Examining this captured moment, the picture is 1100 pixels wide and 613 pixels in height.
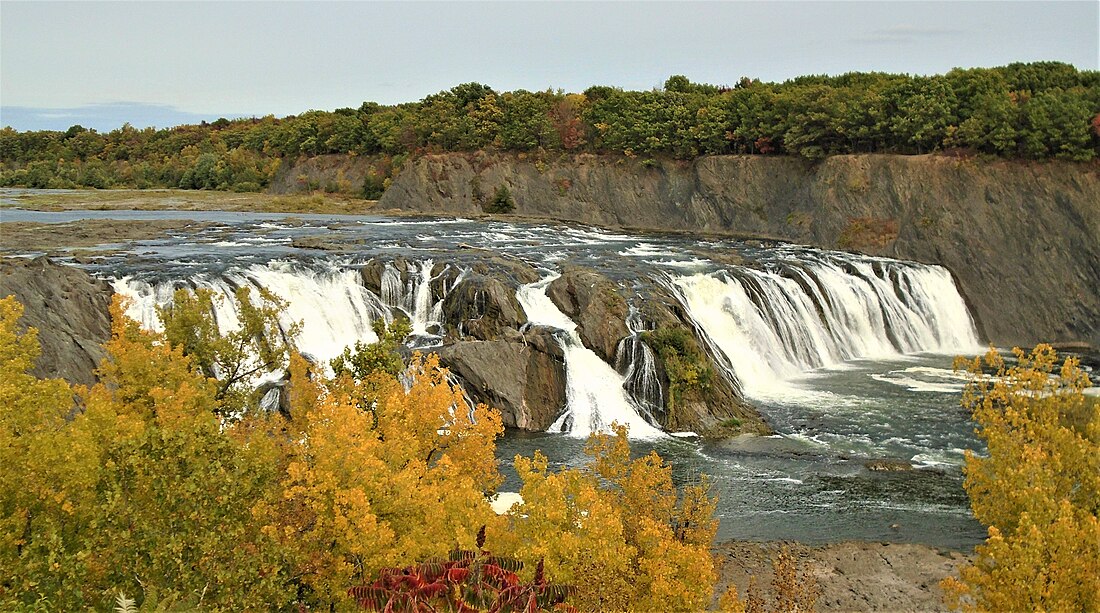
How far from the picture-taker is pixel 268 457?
53.5ft

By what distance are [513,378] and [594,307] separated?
17.9ft

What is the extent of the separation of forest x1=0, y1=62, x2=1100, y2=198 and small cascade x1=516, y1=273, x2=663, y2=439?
119 ft

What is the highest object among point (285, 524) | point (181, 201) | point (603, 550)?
point (181, 201)

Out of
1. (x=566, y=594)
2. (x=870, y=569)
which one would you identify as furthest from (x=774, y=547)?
(x=566, y=594)

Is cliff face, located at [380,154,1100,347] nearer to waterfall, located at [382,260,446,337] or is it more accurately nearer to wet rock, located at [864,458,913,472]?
wet rock, located at [864,458,913,472]

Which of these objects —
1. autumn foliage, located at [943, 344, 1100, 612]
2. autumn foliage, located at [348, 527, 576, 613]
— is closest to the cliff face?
autumn foliage, located at [943, 344, 1100, 612]

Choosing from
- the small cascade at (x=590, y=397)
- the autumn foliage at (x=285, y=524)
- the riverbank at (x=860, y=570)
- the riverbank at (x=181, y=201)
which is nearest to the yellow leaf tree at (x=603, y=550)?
the autumn foliage at (x=285, y=524)

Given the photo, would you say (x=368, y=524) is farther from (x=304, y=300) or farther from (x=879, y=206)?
(x=879, y=206)

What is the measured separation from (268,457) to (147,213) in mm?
61594

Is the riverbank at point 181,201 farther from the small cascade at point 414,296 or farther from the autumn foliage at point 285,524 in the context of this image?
the autumn foliage at point 285,524

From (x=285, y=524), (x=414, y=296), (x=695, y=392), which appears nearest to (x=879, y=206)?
(x=695, y=392)

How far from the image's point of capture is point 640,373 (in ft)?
122

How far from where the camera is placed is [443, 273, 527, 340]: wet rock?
39.2 metres

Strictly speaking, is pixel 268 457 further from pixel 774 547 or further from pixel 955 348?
pixel 955 348
